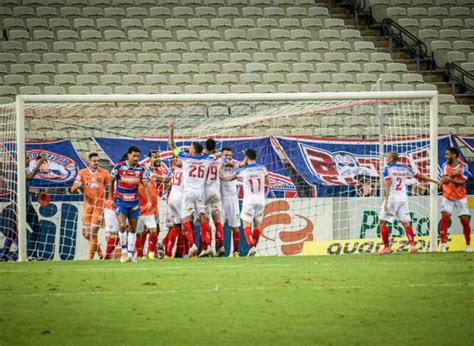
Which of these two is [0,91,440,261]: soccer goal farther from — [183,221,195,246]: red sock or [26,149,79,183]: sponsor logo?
[183,221,195,246]: red sock

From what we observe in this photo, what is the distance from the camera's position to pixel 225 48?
24.5 m

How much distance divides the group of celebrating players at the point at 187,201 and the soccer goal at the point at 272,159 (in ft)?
1.23

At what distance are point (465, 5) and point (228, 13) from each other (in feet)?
22.2

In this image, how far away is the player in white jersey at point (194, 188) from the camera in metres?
16.6

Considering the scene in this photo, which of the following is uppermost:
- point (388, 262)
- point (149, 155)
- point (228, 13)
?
point (228, 13)

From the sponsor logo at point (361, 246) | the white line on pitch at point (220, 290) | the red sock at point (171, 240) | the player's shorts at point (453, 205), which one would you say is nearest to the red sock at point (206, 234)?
the red sock at point (171, 240)

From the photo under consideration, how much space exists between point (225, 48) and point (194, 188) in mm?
8478

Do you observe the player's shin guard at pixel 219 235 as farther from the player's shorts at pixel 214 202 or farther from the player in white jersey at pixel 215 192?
the player's shorts at pixel 214 202

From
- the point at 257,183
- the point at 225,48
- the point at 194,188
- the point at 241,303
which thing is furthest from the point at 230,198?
the point at 225,48

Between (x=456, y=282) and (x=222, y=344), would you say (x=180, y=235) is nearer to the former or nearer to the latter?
(x=456, y=282)

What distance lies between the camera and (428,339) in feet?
25.3

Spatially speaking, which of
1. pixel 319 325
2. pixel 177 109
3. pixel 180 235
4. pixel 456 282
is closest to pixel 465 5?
pixel 177 109

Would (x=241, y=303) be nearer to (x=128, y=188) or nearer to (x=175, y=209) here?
(x=128, y=188)

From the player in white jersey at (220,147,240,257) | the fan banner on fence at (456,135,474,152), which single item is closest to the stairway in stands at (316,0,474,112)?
the fan banner on fence at (456,135,474,152)
